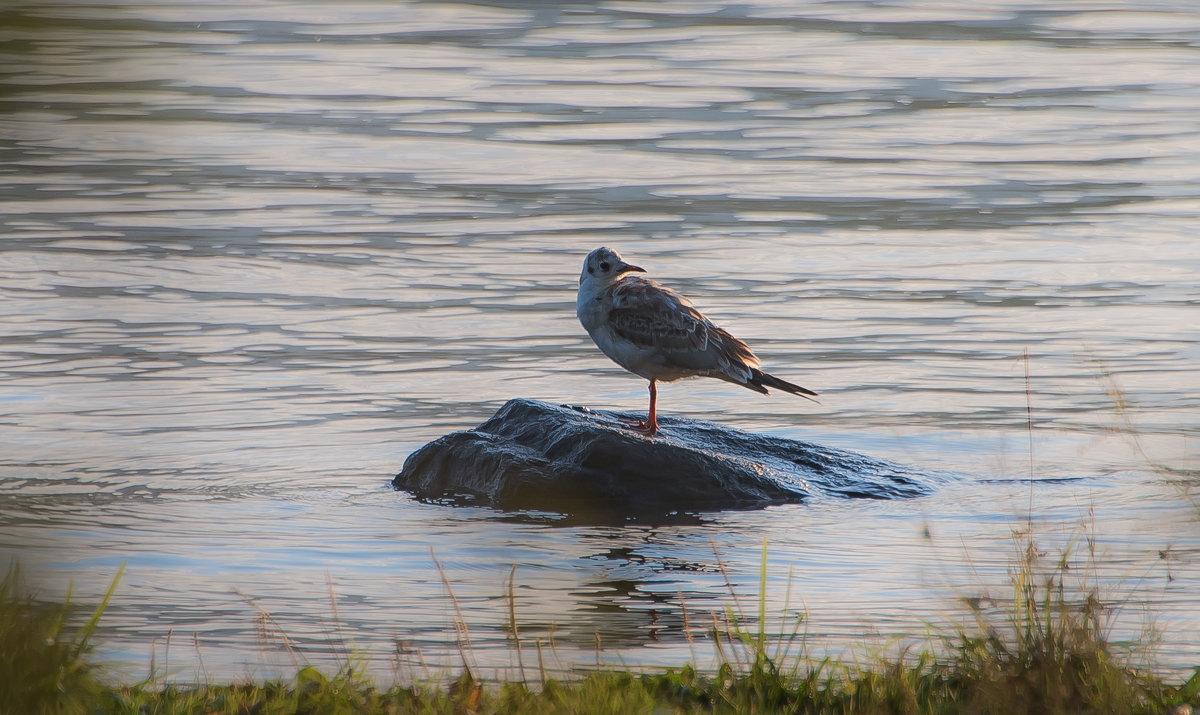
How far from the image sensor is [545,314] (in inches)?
507

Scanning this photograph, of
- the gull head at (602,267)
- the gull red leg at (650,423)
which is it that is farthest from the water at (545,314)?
the gull head at (602,267)

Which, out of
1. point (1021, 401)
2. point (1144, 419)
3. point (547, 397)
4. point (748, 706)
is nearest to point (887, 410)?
point (1021, 401)

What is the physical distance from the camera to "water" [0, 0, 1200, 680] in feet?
17.7

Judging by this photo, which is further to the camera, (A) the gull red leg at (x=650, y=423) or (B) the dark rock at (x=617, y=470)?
(A) the gull red leg at (x=650, y=423)

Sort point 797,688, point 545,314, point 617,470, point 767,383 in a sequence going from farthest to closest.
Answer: point 545,314 < point 767,383 < point 617,470 < point 797,688

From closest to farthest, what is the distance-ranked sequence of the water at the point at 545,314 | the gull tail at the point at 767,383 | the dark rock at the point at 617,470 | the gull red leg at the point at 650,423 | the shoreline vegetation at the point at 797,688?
the shoreline vegetation at the point at 797,688
the water at the point at 545,314
the dark rock at the point at 617,470
the gull red leg at the point at 650,423
the gull tail at the point at 767,383

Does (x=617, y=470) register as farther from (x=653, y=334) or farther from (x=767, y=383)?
(x=767, y=383)

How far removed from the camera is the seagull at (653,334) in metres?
8.13

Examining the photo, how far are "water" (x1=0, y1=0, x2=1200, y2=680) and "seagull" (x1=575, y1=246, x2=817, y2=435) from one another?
949mm

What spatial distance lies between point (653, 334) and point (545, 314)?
4836 millimetres

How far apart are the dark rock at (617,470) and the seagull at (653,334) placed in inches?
12.9

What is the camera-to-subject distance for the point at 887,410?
10.1m

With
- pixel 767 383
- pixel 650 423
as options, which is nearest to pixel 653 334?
pixel 650 423

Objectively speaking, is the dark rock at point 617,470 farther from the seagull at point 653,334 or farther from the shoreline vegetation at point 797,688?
the shoreline vegetation at point 797,688
